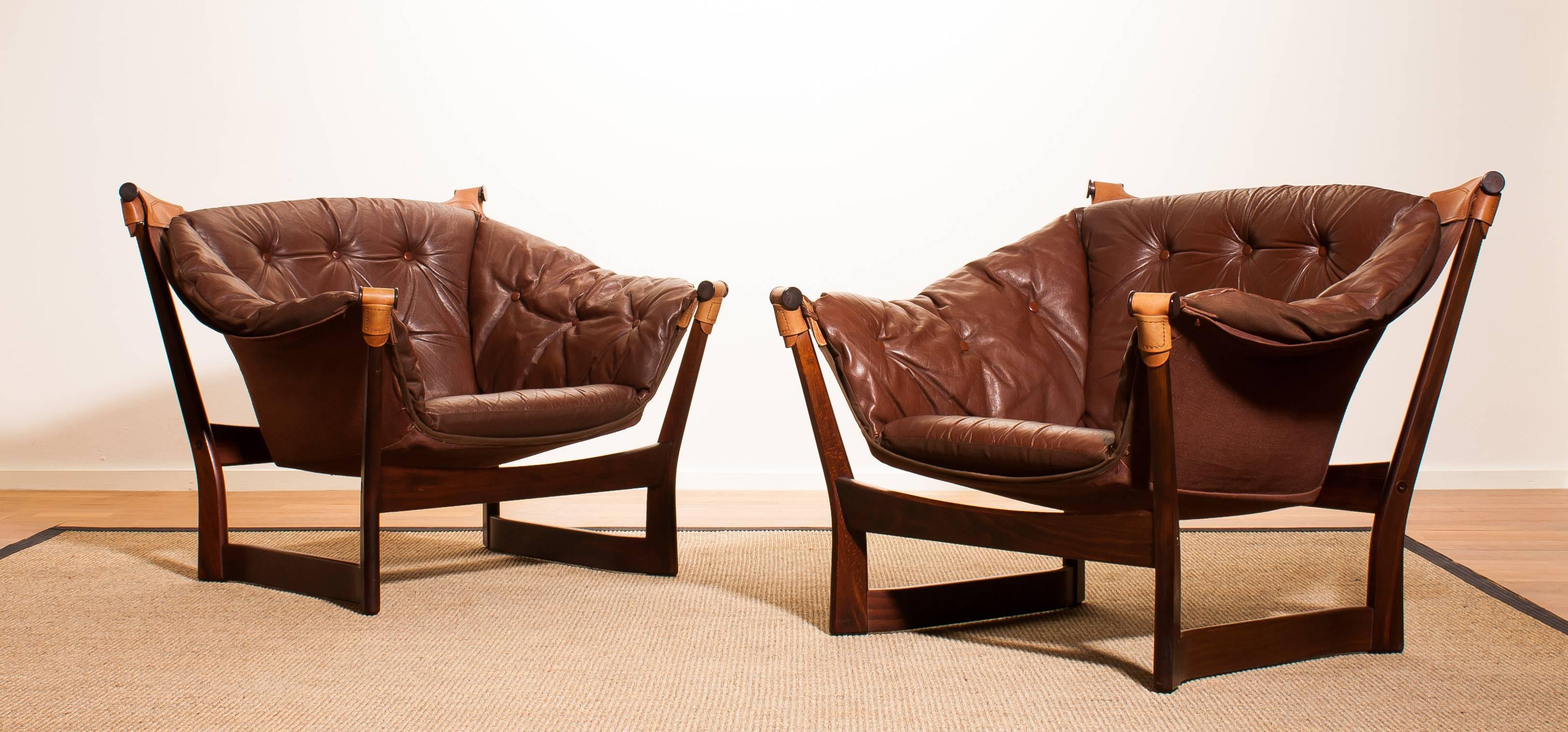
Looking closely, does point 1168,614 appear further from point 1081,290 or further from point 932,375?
point 1081,290

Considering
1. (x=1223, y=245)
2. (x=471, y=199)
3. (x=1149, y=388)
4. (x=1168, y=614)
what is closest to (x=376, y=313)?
(x=471, y=199)

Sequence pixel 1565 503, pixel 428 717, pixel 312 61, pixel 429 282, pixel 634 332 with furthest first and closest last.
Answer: pixel 312 61, pixel 1565 503, pixel 429 282, pixel 634 332, pixel 428 717

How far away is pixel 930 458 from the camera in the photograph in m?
1.85

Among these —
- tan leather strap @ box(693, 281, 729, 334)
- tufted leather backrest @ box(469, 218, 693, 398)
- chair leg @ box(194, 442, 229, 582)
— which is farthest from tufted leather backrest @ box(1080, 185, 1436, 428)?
chair leg @ box(194, 442, 229, 582)

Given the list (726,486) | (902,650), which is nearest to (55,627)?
(902,650)

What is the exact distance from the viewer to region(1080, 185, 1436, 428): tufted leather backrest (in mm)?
1910

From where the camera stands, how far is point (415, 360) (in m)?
2.06

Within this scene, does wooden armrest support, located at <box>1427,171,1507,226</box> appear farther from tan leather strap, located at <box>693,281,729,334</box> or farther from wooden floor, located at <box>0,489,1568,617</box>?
tan leather strap, located at <box>693,281,729,334</box>

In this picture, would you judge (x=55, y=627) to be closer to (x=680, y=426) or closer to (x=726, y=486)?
(x=680, y=426)

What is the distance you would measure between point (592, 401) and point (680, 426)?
0.27m

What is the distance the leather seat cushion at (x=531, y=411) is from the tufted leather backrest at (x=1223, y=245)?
39.3 inches

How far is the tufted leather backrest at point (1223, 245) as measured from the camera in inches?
75.2

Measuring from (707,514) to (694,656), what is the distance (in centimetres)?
137

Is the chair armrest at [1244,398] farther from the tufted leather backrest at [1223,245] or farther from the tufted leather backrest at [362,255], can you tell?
the tufted leather backrest at [362,255]
